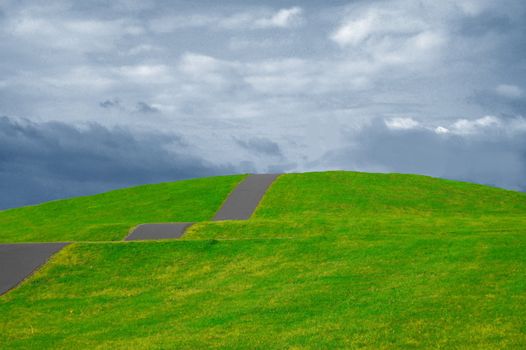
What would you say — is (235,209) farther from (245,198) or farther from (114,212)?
(114,212)

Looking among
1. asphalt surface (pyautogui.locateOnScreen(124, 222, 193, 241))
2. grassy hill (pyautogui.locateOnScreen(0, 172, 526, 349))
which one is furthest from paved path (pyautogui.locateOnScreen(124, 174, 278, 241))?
grassy hill (pyautogui.locateOnScreen(0, 172, 526, 349))

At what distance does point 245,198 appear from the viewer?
2030 inches

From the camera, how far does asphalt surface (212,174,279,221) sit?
45759 millimetres

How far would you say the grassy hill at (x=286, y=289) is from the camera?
1641 cm

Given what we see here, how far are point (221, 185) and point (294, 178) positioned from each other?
7.88 m

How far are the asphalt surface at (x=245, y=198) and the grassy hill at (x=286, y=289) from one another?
8.95m

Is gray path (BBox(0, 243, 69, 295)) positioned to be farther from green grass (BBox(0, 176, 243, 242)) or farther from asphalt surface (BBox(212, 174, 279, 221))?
asphalt surface (BBox(212, 174, 279, 221))

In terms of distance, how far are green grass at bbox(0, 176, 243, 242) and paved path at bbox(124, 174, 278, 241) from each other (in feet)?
3.23

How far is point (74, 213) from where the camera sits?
2087 inches

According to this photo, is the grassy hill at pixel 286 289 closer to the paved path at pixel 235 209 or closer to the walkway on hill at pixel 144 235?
the walkway on hill at pixel 144 235

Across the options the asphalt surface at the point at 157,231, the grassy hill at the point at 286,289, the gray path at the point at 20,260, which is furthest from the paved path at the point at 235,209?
the gray path at the point at 20,260

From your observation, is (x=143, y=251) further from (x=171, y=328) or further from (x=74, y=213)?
(x=74, y=213)

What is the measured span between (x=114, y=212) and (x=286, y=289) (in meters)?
33.5

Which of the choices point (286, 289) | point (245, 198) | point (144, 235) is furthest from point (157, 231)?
point (286, 289)
